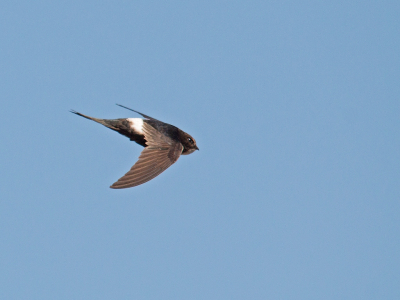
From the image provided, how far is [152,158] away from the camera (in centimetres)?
1041

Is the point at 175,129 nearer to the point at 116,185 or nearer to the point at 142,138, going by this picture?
the point at 142,138

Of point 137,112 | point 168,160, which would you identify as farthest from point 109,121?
point 168,160

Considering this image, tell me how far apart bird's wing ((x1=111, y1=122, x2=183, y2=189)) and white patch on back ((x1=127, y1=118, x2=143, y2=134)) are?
2.4 inches

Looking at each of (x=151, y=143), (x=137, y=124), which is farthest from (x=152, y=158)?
(x=137, y=124)

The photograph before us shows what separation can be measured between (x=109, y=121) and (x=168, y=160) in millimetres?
1487

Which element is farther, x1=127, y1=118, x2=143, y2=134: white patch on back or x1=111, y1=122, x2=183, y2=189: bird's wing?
x1=127, y1=118, x2=143, y2=134: white patch on back

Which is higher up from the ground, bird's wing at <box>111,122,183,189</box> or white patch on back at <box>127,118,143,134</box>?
white patch on back at <box>127,118,143,134</box>

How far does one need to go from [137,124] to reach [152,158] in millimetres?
1141

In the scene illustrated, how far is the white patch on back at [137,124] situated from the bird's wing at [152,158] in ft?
0.20

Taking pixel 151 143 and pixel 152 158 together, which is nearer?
pixel 152 158

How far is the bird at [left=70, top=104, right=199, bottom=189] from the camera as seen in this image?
9.95 meters

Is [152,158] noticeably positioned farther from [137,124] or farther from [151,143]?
[137,124]

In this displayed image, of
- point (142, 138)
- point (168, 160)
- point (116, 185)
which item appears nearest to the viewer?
point (116, 185)

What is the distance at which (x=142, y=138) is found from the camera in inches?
445
